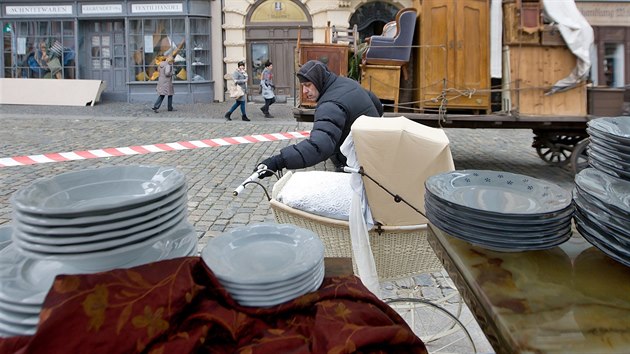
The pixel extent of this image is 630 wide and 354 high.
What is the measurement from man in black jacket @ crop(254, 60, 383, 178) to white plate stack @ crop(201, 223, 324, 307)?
5.07 ft

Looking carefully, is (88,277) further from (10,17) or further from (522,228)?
(10,17)

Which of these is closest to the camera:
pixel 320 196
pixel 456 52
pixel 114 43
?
pixel 320 196

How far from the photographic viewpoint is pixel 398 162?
108 inches

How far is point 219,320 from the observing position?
51.8 inches

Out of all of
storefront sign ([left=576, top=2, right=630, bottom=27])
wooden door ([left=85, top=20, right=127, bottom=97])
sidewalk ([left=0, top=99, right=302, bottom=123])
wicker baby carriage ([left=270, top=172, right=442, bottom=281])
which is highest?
storefront sign ([left=576, top=2, right=630, bottom=27])

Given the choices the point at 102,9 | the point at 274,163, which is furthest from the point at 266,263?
the point at 102,9

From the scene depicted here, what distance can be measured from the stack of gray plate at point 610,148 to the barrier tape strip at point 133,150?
27.9ft

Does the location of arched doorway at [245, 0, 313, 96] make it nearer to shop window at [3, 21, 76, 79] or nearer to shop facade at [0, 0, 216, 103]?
shop facade at [0, 0, 216, 103]

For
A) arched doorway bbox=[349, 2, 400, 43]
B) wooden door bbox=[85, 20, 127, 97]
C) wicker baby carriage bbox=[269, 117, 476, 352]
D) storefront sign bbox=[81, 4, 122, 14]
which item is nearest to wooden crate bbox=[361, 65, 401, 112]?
wicker baby carriage bbox=[269, 117, 476, 352]

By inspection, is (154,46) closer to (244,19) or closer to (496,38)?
(244,19)

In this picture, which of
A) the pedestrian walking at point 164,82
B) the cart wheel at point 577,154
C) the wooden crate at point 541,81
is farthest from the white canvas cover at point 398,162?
the pedestrian walking at point 164,82

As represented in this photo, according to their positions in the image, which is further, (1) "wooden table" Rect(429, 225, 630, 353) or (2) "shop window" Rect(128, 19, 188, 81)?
(2) "shop window" Rect(128, 19, 188, 81)

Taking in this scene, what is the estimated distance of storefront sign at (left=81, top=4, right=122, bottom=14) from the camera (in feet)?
63.0

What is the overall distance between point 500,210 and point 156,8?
19.6m
